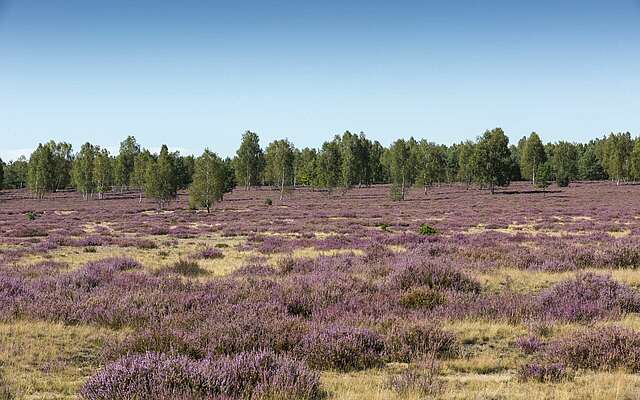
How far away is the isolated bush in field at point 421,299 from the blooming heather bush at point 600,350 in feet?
9.70

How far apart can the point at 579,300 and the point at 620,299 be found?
29.6 inches

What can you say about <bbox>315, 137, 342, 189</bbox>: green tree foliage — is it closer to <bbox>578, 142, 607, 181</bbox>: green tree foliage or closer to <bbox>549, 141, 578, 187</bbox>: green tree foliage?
<bbox>549, 141, 578, 187</bbox>: green tree foliage

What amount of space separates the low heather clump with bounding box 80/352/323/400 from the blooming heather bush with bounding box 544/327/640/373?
332 cm

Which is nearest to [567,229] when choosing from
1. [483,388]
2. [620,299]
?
[620,299]

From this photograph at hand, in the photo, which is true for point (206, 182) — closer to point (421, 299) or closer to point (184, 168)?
point (421, 299)

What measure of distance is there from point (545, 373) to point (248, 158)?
10592cm

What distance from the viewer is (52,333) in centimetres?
807

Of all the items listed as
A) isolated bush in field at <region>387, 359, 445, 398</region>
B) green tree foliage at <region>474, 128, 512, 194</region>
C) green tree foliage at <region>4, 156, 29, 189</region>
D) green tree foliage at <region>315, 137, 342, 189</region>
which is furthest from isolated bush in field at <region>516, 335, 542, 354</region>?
green tree foliage at <region>4, 156, 29, 189</region>

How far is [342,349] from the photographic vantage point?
22.3 feet

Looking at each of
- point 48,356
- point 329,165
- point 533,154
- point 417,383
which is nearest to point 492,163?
point 533,154

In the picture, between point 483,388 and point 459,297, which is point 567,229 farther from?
point 483,388

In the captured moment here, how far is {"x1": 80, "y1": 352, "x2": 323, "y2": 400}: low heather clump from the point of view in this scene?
498 cm

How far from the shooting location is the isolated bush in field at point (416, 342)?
703 centimetres

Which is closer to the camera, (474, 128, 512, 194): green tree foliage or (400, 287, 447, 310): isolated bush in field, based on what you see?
(400, 287, 447, 310): isolated bush in field
